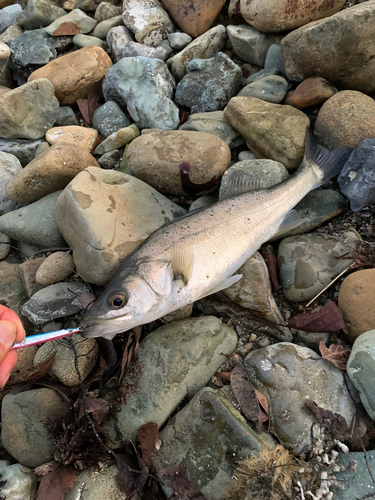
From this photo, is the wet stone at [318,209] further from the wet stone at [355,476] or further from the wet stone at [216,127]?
the wet stone at [355,476]

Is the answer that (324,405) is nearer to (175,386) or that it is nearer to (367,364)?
(367,364)

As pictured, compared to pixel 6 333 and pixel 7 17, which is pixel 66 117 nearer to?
pixel 7 17

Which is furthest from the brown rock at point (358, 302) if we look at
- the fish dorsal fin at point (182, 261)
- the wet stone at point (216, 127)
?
the wet stone at point (216, 127)

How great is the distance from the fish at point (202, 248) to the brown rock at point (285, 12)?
2090mm

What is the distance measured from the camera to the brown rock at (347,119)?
384cm

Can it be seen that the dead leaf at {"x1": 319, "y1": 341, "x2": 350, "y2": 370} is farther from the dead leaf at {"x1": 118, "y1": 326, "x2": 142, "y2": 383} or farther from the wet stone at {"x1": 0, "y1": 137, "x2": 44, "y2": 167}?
the wet stone at {"x1": 0, "y1": 137, "x2": 44, "y2": 167}

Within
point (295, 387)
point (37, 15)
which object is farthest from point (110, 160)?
point (37, 15)

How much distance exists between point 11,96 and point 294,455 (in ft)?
19.2

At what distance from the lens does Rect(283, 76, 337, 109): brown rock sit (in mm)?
4211

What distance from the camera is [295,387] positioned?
2984 millimetres

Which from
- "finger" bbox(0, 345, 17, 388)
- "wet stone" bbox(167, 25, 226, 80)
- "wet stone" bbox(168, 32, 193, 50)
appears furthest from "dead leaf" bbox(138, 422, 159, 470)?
"wet stone" bbox(168, 32, 193, 50)

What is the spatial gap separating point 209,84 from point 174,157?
1.81 meters

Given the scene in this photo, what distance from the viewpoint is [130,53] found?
5.52 meters

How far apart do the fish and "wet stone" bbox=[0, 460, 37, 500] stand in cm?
151
